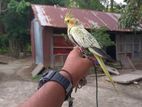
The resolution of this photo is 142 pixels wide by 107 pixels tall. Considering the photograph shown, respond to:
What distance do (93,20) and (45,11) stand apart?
221 centimetres

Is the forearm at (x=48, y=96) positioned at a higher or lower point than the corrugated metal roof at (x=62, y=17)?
higher

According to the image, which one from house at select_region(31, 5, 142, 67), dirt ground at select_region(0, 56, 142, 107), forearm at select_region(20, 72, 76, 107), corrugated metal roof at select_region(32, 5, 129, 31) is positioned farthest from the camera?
house at select_region(31, 5, 142, 67)

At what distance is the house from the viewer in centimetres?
1213

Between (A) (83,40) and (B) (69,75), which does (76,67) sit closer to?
(B) (69,75)

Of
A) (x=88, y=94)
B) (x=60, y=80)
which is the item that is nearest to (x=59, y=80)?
(x=60, y=80)

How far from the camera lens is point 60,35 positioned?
12266 mm

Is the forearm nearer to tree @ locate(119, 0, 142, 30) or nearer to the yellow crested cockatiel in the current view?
the yellow crested cockatiel

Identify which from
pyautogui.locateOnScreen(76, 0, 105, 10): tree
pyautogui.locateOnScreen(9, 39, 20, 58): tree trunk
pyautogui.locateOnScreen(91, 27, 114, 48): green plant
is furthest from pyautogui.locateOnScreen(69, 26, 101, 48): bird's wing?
pyautogui.locateOnScreen(76, 0, 105, 10): tree

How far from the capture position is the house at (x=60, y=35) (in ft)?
39.8

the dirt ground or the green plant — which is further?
the green plant

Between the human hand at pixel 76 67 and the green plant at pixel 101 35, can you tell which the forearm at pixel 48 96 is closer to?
the human hand at pixel 76 67

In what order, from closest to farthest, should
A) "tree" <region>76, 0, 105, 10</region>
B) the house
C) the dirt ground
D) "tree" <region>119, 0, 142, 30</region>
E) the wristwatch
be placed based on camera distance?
the wristwatch → the dirt ground → "tree" <region>119, 0, 142, 30</region> → the house → "tree" <region>76, 0, 105, 10</region>

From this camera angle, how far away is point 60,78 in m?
1.25

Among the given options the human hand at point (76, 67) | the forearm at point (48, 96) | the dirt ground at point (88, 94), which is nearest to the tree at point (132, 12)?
the dirt ground at point (88, 94)
